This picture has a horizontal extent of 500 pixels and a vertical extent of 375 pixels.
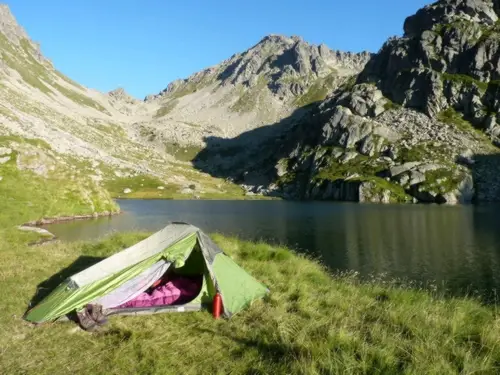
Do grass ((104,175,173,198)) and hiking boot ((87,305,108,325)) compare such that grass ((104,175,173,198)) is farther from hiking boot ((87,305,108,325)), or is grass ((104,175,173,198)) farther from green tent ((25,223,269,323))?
hiking boot ((87,305,108,325))

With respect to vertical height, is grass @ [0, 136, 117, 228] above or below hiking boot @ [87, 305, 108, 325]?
above

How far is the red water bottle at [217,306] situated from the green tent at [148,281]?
0.16 metres

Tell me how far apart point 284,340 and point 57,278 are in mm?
12871

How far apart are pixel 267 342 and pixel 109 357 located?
4.18 m

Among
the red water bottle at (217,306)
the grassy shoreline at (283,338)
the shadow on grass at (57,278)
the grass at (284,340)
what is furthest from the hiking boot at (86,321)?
the red water bottle at (217,306)

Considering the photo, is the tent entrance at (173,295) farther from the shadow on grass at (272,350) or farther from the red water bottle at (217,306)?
the shadow on grass at (272,350)

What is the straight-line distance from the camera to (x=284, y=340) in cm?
1004

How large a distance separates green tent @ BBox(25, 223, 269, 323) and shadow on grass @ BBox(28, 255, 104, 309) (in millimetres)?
2150

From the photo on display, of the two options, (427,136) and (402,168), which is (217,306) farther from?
(427,136)

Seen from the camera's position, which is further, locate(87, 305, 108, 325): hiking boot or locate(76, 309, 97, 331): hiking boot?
locate(87, 305, 108, 325): hiking boot

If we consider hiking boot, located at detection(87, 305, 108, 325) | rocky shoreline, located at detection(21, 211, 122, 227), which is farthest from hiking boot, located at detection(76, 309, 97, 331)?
rocky shoreline, located at detection(21, 211, 122, 227)

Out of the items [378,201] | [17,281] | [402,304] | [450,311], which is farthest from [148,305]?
[378,201]

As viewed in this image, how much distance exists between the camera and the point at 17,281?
671 inches

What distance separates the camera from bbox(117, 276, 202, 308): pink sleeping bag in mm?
14273
